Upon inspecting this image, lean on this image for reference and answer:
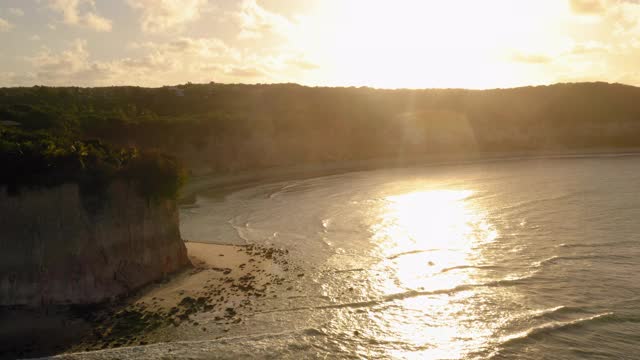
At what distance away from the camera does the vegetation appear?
16609 mm

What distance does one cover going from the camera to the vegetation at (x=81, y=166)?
654 inches

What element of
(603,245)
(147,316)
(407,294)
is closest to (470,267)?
(407,294)

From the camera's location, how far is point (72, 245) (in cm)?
1681

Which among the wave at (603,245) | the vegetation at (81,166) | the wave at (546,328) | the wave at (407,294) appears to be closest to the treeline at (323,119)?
the vegetation at (81,166)

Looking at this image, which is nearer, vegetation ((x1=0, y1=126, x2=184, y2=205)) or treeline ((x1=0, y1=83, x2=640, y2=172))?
vegetation ((x1=0, y1=126, x2=184, y2=205))

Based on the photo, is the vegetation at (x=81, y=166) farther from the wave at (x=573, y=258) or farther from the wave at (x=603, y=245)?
the wave at (x=603, y=245)

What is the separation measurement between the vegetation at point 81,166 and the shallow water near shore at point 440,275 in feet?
19.8

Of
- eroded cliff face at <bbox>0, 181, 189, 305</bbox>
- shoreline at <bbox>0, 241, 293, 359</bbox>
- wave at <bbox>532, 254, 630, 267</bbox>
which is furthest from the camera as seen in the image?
wave at <bbox>532, 254, 630, 267</bbox>

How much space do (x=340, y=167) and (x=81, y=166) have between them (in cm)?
4947

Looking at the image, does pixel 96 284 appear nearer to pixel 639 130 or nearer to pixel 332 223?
pixel 332 223

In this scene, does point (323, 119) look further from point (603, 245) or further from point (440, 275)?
point (440, 275)

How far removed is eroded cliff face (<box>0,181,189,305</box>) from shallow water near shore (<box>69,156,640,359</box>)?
150 inches

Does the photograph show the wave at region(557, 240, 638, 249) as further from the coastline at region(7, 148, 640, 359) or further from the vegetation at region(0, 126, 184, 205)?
the vegetation at region(0, 126, 184, 205)

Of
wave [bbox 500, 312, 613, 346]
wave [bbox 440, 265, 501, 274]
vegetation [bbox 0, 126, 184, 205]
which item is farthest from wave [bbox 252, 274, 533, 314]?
vegetation [bbox 0, 126, 184, 205]
